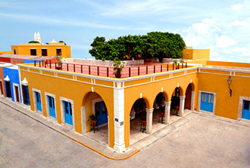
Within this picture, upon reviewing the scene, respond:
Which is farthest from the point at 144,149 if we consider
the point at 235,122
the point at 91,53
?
the point at 91,53

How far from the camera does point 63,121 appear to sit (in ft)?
56.8

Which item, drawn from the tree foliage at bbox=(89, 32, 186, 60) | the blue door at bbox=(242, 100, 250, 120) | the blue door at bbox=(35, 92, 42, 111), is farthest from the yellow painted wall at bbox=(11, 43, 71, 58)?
the blue door at bbox=(242, 100, 250, 120)

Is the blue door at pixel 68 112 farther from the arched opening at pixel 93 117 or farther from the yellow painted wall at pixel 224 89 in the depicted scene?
the yellow painted wall at pixel 224 89

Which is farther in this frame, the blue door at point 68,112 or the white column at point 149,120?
the blue door at point 68,112

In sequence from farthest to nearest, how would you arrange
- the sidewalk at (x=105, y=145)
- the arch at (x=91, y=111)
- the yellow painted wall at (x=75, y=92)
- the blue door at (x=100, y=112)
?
the blue door at (x=100, y=112) → the arch at (x=91, y=111) → the yellow painted wall at (x=75, y=92) → the sidewalk at (x=105, y=145)

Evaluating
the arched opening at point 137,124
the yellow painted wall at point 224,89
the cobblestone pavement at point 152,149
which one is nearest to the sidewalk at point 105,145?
the cobblestone pavement at point 152,149

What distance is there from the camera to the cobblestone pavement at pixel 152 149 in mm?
11945

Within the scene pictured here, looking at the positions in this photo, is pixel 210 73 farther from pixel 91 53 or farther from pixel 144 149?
pixel 91 53

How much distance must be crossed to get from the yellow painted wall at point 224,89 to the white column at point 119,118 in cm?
1166

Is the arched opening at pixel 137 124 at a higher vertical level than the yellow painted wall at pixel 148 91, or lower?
lower

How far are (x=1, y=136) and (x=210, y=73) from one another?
19685mm

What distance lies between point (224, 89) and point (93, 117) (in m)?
12.9

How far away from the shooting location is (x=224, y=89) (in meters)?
19.1

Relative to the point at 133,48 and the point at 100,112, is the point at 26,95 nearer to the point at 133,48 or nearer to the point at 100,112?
the point at 100,112
